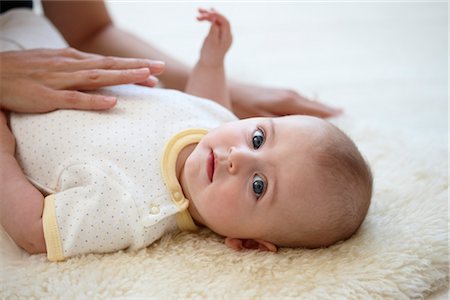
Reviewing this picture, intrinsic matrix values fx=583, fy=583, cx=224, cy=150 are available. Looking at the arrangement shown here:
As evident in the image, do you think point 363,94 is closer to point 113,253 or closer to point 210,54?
point 210,54

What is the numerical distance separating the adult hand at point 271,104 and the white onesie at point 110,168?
381mm

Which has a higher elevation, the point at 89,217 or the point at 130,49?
the point at 130,49

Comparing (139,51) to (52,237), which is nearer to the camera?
(52,237)

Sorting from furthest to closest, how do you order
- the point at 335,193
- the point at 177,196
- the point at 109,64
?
the point at 109,64 → the point at 177,196 → the point at 335,193

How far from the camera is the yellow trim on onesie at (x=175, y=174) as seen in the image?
3.58ft

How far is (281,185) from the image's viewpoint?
39.9 inches

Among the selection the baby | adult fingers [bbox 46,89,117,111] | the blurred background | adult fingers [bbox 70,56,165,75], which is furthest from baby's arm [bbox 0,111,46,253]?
the blurred background

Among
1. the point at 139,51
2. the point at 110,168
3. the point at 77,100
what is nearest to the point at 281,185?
the point at 110,168

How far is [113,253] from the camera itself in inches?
40.7

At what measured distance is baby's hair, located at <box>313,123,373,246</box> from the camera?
99cm

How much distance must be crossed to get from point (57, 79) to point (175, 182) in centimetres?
33

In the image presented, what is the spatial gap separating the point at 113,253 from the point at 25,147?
0.29m

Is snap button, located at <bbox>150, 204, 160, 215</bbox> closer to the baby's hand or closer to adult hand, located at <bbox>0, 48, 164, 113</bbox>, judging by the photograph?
adult hand, located at <bbox>0, 48, 164, 113</bbox>

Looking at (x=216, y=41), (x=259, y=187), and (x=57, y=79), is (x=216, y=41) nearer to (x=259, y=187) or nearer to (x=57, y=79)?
(x=57, y=79)
